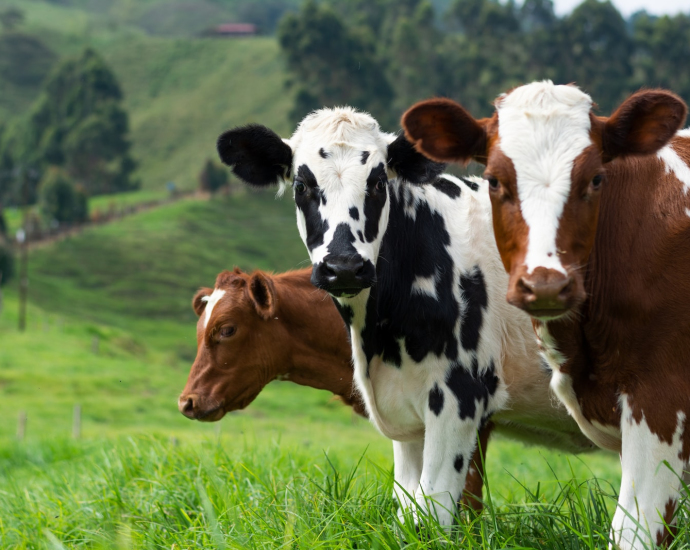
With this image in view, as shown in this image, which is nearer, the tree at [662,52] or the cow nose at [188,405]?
the cow nose at [188,405]

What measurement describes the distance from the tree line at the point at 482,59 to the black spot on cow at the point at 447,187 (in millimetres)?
70704

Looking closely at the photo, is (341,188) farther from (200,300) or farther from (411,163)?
(200,300)

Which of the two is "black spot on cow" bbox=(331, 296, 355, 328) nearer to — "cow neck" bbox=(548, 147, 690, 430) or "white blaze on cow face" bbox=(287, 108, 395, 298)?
"white blaze on cow face" bbox=(287, 108, 395, 298)

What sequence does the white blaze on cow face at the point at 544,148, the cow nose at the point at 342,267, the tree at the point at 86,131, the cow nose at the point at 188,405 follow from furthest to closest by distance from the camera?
the tree at the point at 86,131 → the cow nose at the point at 188,405 → the cow nose at the point at 342,267 → the white blaze on cow face at the point at 544,148

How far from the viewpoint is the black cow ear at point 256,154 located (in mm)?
5707

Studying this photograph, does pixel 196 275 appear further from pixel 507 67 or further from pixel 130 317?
pixel 507 67

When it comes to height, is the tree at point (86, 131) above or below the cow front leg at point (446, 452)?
below

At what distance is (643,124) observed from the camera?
416 centimetres

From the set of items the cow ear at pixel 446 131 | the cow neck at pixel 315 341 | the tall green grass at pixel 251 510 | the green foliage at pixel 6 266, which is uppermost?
the cow ear at pixel 446 131

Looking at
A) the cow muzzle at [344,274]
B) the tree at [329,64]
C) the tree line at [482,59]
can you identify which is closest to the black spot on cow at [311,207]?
the cow muzzle at [344,274]

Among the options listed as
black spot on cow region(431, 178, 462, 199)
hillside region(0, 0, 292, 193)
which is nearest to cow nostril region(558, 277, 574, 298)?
black spot on cow region(431, 178, 462, 199)

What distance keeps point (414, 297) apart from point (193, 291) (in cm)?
5844

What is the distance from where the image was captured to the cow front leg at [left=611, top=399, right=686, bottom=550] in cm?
395

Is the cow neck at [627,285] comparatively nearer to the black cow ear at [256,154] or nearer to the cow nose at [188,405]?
the black cow ear at [256,154]
